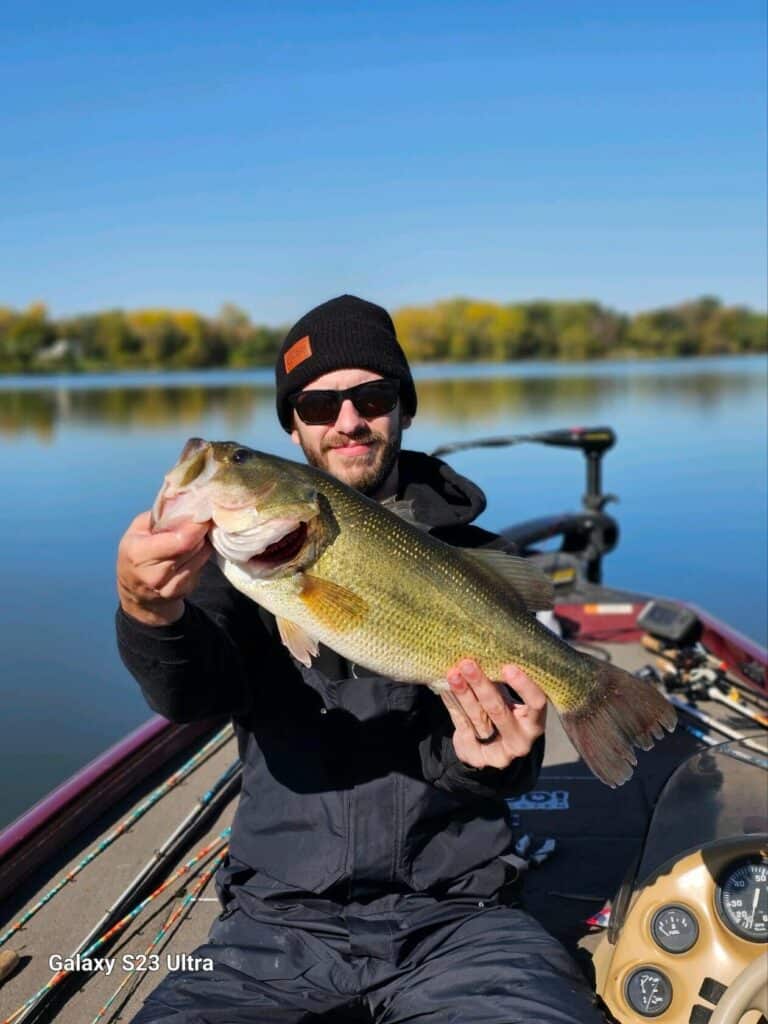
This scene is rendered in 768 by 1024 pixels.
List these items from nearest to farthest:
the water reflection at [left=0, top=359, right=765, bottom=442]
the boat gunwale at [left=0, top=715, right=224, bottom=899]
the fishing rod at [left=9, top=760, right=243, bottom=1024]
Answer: the fishing rod at [left=9, top=760, right=243, bottom=1024]
the boat gunwale at [left=0, top=715, right=224, bottom=899]
the water reflection at [left=0, top=359, right=765, bottom=442]

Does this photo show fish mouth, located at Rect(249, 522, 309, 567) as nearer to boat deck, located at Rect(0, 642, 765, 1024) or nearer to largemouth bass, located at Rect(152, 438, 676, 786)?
largemouth bass, located at Rect(152, 438, 676, 786)

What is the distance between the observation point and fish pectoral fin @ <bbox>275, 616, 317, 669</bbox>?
254 centimetres

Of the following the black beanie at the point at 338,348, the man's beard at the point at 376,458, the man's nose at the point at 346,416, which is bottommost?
the man's beard at the point at 376,458

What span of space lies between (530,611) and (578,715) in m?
0.33

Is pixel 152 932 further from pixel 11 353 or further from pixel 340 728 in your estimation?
pixel 11 353

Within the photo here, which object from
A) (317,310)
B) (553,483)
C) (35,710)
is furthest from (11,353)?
(317,310)

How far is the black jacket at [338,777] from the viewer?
2.76 m

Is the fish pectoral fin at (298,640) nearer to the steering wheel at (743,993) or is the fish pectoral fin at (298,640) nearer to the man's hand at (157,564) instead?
the man's hand at (157,564)

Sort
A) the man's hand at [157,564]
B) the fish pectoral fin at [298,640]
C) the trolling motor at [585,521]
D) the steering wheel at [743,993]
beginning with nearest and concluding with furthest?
the steering wheel at [743,993]
the man's hand at [157,564]
the fish pectoral fin at [298,640]
the trolling motor at [585,521]

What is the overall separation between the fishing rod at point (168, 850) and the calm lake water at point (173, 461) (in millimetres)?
3132

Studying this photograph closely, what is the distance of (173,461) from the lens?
3062cm

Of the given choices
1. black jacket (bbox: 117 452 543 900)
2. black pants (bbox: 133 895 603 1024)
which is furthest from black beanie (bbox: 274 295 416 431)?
black pants (bbox: 133 895 603 1024)

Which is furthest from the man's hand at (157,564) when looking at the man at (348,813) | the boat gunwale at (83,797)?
the boat gunwale at (83,797)

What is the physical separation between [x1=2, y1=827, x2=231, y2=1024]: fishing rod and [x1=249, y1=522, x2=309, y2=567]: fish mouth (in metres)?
1.77
